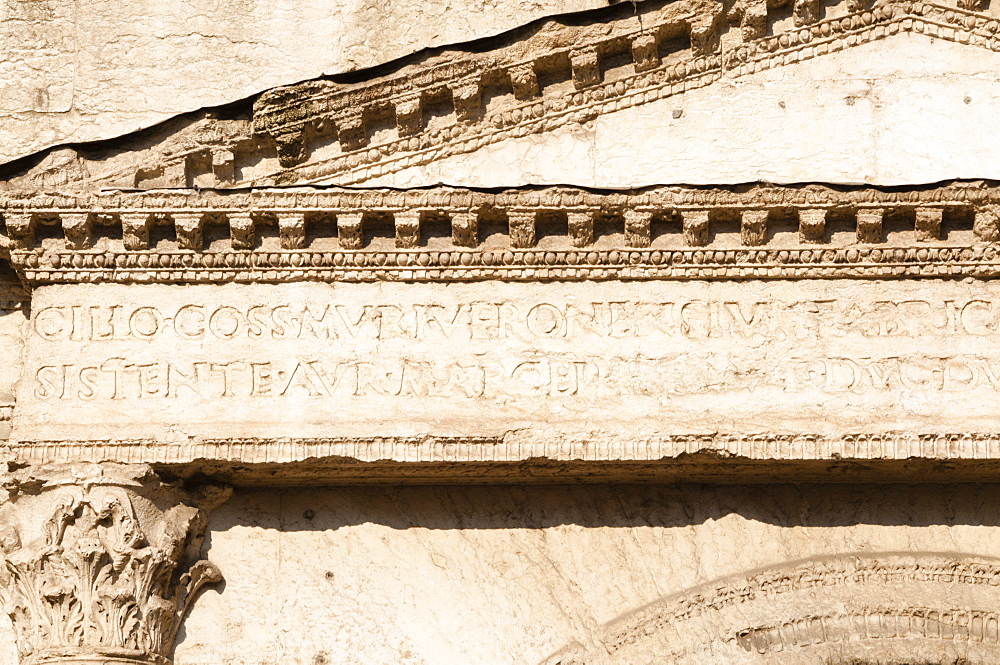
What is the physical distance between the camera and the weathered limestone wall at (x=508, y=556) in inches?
254

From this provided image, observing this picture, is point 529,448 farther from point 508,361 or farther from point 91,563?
point 91,563

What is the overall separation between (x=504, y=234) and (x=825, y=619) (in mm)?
2095

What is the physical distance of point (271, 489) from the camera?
6.72m

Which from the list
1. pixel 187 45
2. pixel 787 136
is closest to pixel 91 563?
Answer: pixel 787 136

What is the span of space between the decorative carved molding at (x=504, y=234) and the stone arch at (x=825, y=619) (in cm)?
126

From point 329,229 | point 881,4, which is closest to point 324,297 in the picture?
point 329,229

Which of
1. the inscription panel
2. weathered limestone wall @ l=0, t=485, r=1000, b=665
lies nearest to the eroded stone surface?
the inscription panel

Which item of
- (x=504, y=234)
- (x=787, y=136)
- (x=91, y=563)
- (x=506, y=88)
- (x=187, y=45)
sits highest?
(x=187, y=45)

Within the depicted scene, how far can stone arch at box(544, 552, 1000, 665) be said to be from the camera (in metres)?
6.38

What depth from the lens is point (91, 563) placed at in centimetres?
616

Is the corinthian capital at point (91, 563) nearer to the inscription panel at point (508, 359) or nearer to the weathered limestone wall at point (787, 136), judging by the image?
the inscription panel at point (508, 359)

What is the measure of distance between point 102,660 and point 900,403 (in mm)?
3352

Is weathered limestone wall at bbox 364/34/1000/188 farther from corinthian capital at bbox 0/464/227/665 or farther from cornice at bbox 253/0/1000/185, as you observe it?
corinthian capital at bbox 0/464/227/665

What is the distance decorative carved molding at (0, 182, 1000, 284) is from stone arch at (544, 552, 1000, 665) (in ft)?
4.14
